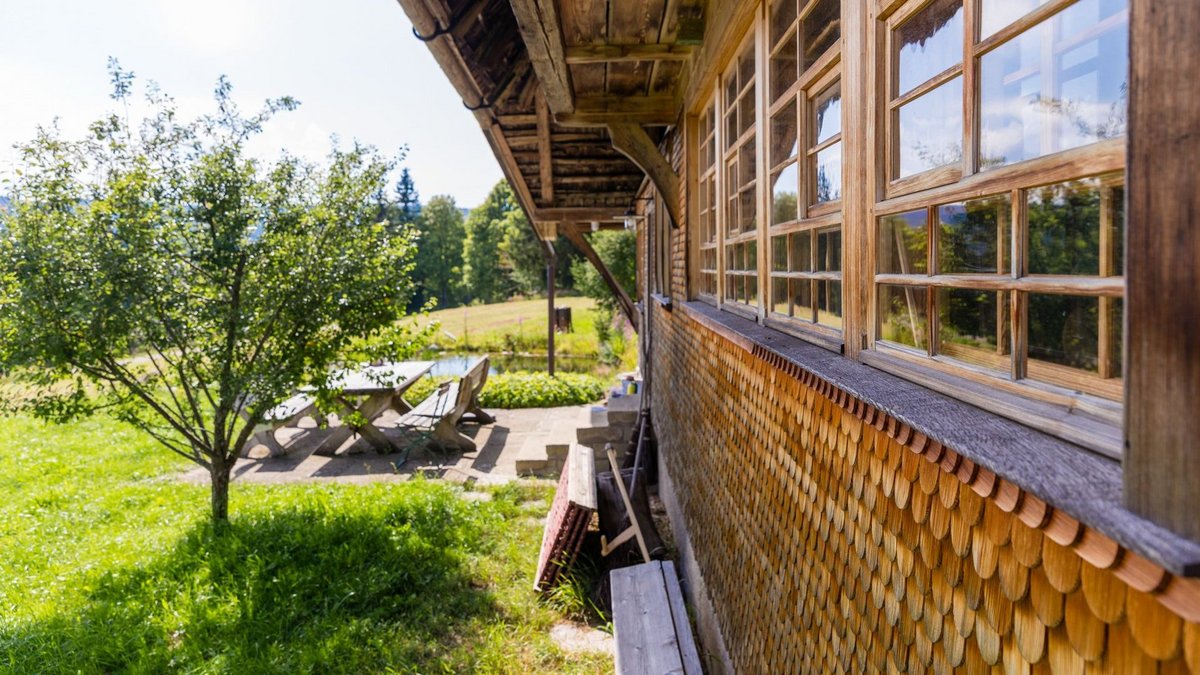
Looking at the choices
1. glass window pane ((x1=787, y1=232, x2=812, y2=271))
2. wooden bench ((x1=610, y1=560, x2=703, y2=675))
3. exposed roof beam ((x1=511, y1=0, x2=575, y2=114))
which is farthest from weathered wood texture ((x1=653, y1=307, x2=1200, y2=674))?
exposed roof beam ((x1=511, y1=0, x2=575, y2=114))

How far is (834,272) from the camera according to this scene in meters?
2.00

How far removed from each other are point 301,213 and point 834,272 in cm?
485

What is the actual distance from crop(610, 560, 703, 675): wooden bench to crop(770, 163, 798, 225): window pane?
194cm

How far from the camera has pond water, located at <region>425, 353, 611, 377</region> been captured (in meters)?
18.9

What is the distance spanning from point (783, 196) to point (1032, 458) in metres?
1.73

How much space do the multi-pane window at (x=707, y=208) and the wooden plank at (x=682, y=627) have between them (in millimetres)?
1620

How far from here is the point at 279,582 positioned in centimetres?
457

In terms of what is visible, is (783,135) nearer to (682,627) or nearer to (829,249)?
(829,249)

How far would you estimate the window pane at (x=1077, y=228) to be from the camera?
0.90m

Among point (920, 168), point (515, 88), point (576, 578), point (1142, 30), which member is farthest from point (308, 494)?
point (1142, 30)

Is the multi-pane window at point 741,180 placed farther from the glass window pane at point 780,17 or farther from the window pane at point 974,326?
the window pane at point 974,326

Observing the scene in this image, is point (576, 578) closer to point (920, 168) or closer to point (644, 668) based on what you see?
point (644, 668)

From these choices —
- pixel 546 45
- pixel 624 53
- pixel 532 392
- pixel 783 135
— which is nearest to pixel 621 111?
pixel 624 53

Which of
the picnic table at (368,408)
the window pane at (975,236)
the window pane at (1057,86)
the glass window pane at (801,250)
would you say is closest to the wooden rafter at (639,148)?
the glass window pane at (801,250)
